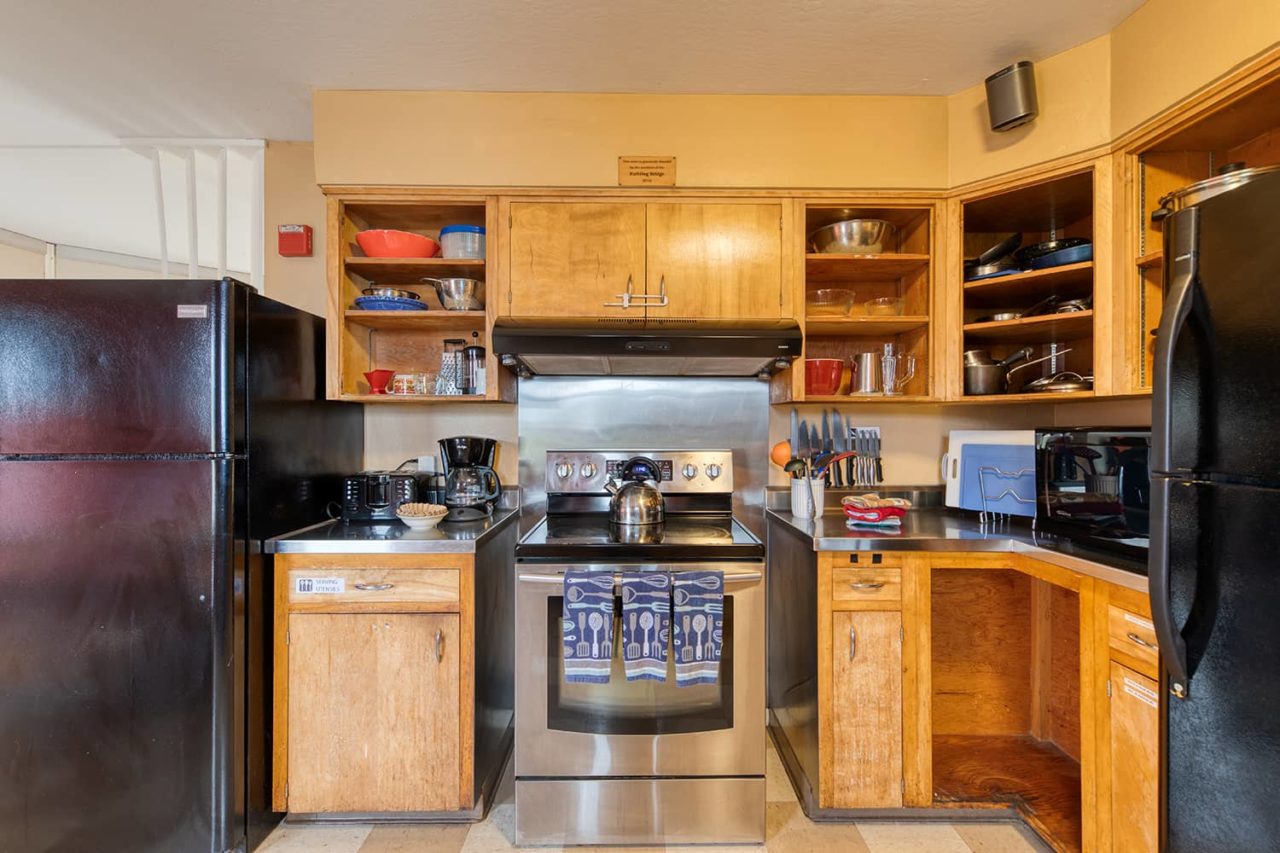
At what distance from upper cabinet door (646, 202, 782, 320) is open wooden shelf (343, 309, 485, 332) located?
72 cm

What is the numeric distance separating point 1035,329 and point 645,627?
1.79 meters

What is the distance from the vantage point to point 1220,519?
936mm

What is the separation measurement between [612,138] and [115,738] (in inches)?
94.9

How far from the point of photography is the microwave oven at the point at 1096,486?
1536 mm

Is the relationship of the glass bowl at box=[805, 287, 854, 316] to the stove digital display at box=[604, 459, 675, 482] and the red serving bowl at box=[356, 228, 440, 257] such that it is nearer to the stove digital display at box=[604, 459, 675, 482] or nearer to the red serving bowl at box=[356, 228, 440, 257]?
the stove digital display at box=[604, 459, 675, 482]

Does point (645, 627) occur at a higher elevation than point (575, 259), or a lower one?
lower

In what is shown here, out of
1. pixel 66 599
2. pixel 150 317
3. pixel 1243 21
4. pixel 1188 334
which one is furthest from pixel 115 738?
pixel 1243 21

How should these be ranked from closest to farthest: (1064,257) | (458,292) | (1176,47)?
(1176,47) → (1064,257) → (458,292)

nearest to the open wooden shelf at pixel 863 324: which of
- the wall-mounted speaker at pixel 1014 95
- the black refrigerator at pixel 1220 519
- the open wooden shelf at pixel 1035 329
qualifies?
the open wooden shelf at pixel 1035 329

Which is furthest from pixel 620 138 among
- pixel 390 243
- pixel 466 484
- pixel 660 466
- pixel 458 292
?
pixel 466 484

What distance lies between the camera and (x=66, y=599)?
1540mm

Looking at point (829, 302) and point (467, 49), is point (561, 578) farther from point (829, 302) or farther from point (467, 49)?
point (467, 49)

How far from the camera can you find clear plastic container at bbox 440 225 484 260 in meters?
2.11

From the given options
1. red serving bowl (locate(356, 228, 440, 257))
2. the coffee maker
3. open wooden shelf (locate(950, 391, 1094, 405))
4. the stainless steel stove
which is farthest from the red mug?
open wooden shelf (locate(950, 391, 1094, 405))
